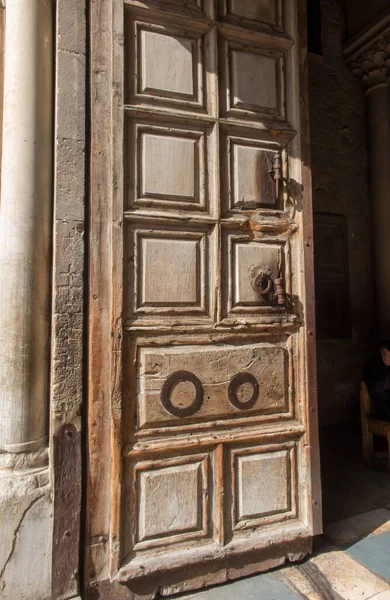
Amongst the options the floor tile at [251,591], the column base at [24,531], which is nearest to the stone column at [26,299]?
the column base at [24,531]

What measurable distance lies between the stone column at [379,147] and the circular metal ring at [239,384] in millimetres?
3115

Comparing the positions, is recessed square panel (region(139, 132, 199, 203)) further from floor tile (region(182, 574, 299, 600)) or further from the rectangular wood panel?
floor tile (region(182, 574, 299, 600))

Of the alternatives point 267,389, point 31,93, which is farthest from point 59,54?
point 267,389

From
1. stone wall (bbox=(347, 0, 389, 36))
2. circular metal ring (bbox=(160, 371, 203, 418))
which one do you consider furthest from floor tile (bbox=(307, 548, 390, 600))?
stone wall (bbox=(347, 0, 389, 36))

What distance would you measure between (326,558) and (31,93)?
318cm

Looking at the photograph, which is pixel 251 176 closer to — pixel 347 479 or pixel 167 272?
pixel 167 272

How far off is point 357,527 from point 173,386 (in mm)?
1728

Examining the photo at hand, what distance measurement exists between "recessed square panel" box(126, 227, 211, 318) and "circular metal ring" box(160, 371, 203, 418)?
36 centimetres

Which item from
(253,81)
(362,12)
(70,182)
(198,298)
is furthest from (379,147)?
(70,182)

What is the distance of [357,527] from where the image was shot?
289 cm

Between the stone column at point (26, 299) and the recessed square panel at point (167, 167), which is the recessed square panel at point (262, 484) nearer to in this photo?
the stone column at point (26, 299)

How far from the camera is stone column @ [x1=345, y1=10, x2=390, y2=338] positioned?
16.6 feet

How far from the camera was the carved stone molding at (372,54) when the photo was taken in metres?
4.83

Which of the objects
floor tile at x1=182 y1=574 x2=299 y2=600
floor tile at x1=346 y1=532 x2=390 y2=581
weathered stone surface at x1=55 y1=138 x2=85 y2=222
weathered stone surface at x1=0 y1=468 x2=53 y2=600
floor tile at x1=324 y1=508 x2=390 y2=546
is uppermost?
weathered stone surface at x1=55 y1=138 x2=85 y2=222
